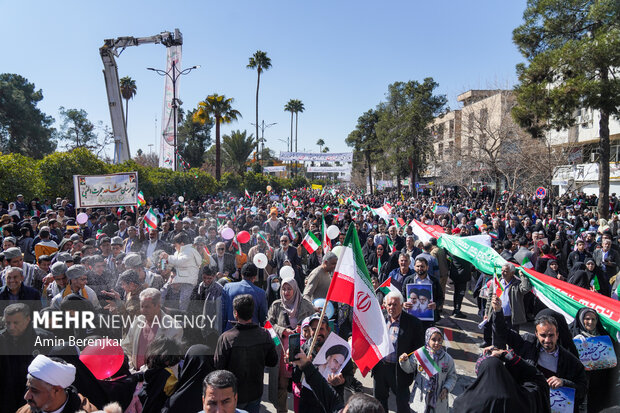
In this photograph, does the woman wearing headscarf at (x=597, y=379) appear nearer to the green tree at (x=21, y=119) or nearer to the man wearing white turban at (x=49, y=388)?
the man wearing white turban at (x=49, y=388)

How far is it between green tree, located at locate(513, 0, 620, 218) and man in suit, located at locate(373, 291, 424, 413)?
14682 millimetres

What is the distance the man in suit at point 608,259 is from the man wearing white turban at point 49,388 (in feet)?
30.0

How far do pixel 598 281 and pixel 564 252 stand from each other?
10.8ft

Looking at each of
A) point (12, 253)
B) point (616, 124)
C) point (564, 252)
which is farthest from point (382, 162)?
point (12, 253)

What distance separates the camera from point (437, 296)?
589cm

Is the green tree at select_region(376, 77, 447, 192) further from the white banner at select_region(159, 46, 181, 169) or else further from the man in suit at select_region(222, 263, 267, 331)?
the man in suit at select_region(222, 263, 267, 331)

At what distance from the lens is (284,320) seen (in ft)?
14.6

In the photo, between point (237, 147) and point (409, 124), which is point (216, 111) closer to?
point (237, 147)

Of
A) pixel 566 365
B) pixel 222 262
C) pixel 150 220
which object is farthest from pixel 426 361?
pixel 150 220

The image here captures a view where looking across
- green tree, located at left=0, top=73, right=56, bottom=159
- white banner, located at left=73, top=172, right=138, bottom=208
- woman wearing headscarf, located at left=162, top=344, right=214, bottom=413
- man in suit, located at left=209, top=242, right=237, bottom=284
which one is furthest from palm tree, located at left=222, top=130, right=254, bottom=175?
woman wearing headscarf, located at left=162, top=344, right=214, bottom=413

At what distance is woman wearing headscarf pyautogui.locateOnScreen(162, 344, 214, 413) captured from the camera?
285 cm

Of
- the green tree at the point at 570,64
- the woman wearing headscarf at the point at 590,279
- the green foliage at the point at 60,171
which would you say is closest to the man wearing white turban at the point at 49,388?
the woman wearing headscarf at the point at 590,279

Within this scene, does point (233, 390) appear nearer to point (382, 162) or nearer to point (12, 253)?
point (12, 253)

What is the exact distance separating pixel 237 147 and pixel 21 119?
70.3 ft
